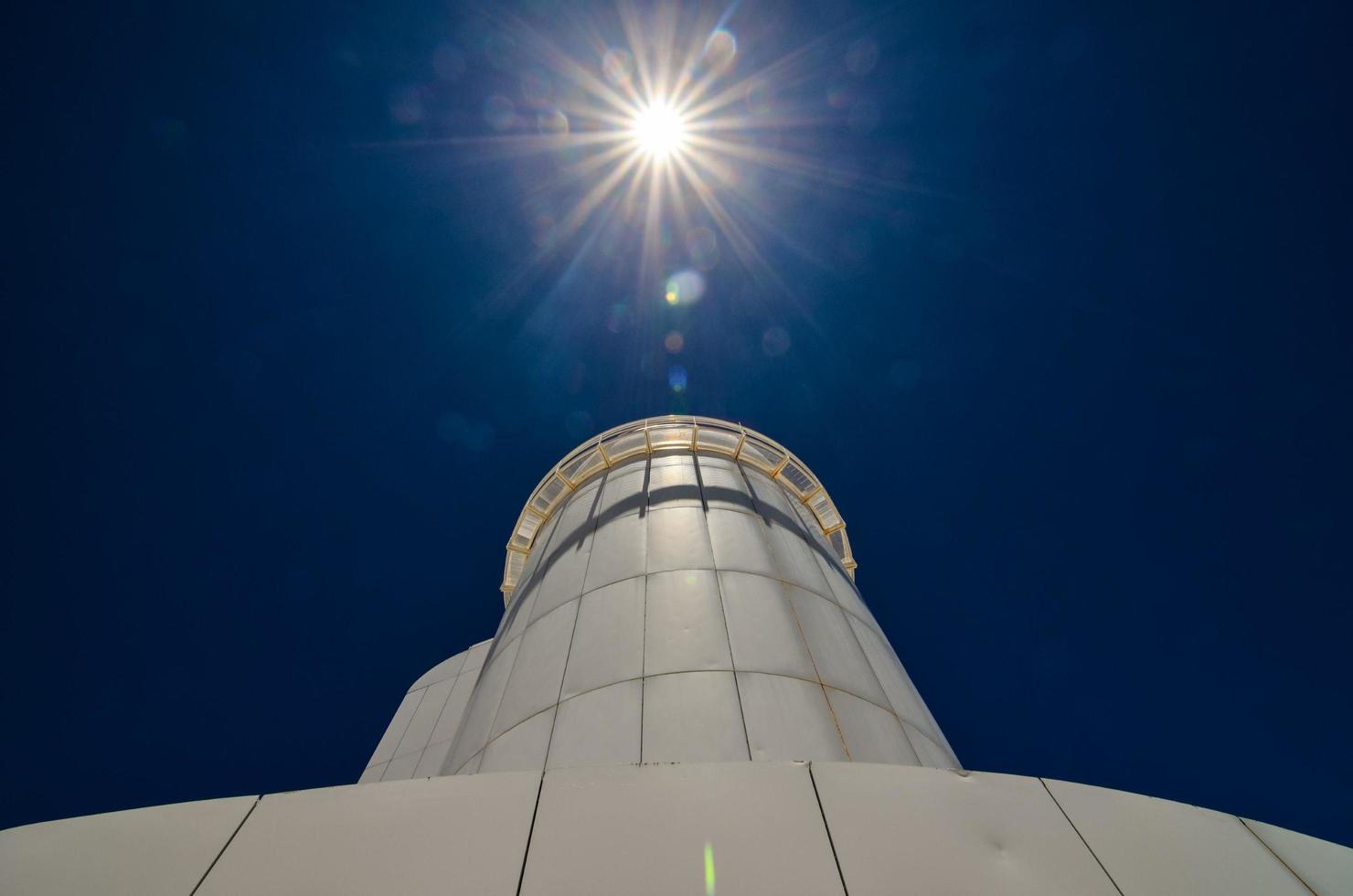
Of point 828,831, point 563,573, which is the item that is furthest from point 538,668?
point 828,831

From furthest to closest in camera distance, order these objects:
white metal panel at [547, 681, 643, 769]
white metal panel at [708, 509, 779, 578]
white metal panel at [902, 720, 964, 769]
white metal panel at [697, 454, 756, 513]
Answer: white metal panel at [697, 454, 756, 513] → white metal panel at [708, 509, 779, 578] → white metal panel at [902, 720, 964, 769] → white metal panel at [547, 681, 643, 769]

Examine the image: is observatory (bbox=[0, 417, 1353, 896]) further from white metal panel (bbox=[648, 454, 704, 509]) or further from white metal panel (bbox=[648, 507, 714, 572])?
white metal panel (bbox=[648, 454, 704, 509])

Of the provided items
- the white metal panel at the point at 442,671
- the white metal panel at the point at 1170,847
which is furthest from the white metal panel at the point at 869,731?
the white metal panel at the point at 442,671

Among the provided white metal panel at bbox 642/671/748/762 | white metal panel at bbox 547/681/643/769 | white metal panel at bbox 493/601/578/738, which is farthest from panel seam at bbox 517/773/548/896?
white metal panel at bbox 493/601/578/738

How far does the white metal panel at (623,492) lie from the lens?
1505 cm

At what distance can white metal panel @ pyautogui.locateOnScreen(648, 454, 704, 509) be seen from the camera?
1480 cm

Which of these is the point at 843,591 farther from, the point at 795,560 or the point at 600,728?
the point at 600,728

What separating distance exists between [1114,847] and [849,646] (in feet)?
21.5

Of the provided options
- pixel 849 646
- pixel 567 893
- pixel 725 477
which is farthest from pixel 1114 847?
pixel 725 477

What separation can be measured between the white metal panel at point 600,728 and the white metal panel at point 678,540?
10.7ft

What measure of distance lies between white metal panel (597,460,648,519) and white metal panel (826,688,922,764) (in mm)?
6802

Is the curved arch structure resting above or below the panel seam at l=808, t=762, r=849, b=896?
above

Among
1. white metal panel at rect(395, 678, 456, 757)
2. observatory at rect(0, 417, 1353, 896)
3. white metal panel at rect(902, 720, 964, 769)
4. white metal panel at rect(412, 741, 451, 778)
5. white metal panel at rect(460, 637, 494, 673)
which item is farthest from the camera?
white metal panel at rect(460, 637, 494, 673)

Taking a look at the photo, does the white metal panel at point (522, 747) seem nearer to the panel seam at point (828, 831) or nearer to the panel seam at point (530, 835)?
the panel seam at point (530, 835)
